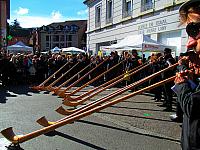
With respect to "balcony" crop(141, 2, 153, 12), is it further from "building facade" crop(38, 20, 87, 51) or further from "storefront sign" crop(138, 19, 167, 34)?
"building facade" crop(38, 20, 87, 51)

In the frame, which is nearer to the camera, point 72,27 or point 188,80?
point 188,80

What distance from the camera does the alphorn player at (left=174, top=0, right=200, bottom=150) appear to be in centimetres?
215

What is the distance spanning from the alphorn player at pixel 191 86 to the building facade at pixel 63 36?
6446cm

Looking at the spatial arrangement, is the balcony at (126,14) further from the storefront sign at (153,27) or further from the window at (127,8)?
the storefront sign at (153,27)

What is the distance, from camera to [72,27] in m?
67.4

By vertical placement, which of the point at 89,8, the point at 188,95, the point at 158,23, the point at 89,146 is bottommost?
the point at 89,146

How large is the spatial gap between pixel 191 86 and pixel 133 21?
65.2ft

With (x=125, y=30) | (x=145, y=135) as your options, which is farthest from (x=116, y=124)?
(x=125, y=30)

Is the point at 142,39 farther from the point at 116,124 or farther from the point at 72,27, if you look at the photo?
the point at 72,27

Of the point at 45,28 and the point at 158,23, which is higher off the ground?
the point at 45,28

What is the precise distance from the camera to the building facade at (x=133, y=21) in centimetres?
1705

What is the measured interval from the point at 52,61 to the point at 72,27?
51407 mm

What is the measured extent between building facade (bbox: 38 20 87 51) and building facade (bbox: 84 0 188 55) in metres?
35.6

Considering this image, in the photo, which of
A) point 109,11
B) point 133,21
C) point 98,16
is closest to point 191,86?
point 133,21
